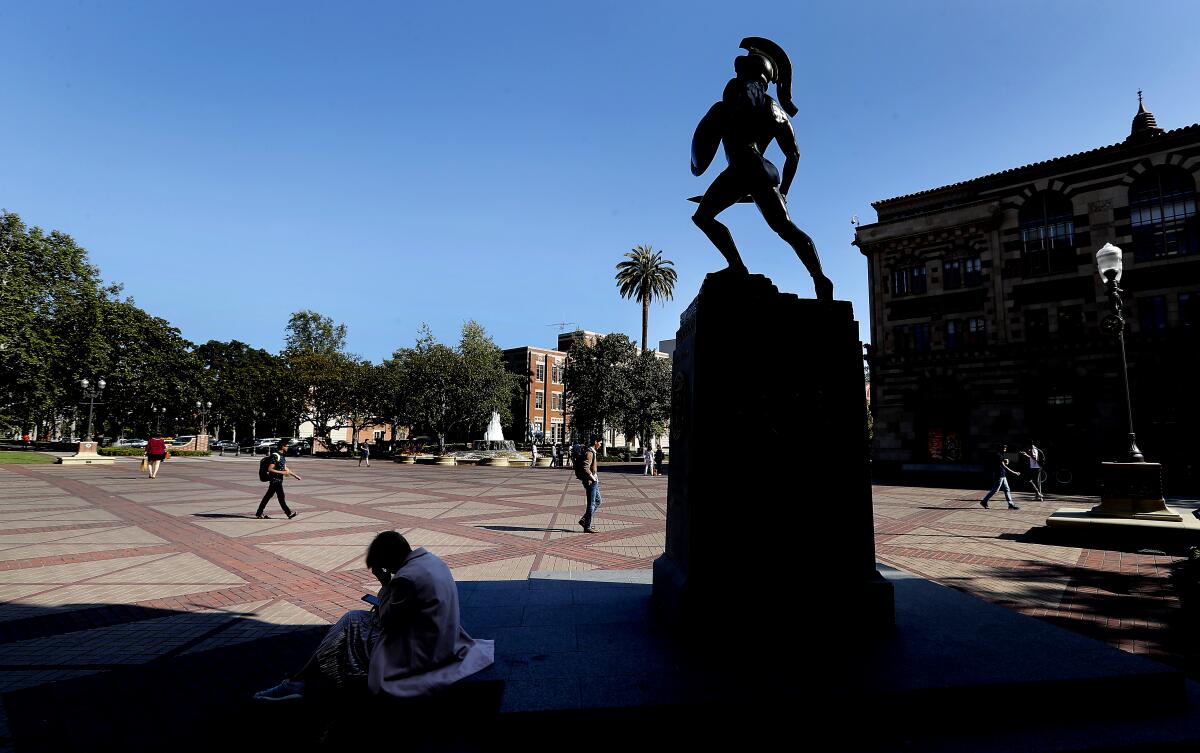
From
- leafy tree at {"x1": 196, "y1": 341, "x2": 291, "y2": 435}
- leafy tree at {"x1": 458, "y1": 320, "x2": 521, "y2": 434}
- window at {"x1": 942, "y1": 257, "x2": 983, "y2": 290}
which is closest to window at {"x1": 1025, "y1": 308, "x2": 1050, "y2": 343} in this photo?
window at {"x1": 942, "y1": 257, "x2": 983, "y2": 290}

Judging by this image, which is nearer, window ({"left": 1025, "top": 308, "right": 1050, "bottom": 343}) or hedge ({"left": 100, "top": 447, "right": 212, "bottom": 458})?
window ({"left": 1025, "top": 308, "right": 1050, "bottom": 343})

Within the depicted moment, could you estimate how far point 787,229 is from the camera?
4910 millimetres

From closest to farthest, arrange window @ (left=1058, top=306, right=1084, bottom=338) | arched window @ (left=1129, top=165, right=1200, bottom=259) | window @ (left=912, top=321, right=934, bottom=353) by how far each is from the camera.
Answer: arched window @ (left=1129, top=165, right=1200, bottom=259) < window @ (left=1058, top=306, right=1084, bottom=338) < window @ (left=912, top=321, right=934, bottom=353)

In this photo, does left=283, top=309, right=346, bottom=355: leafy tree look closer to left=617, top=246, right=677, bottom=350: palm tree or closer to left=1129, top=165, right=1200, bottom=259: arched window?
left=617, top=246, right=677, bottom=350: palm tree

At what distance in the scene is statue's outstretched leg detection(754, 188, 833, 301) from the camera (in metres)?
4.86

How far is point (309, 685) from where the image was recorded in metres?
3.55

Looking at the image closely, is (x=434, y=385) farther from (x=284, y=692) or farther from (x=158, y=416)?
(x=284, y=692)

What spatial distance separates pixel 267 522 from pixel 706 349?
36.2ft

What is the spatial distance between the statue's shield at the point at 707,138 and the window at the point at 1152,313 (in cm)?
3006

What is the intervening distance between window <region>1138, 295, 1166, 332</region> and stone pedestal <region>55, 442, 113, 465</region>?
51165 mm

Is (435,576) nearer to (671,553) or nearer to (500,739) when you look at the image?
(500,739)

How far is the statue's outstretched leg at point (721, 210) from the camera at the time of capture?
4883 millimetres

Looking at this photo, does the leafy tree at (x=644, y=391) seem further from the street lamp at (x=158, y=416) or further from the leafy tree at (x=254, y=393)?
the street lamp at (x=158, y=416)

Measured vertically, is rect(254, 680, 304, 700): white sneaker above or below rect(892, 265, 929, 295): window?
below
